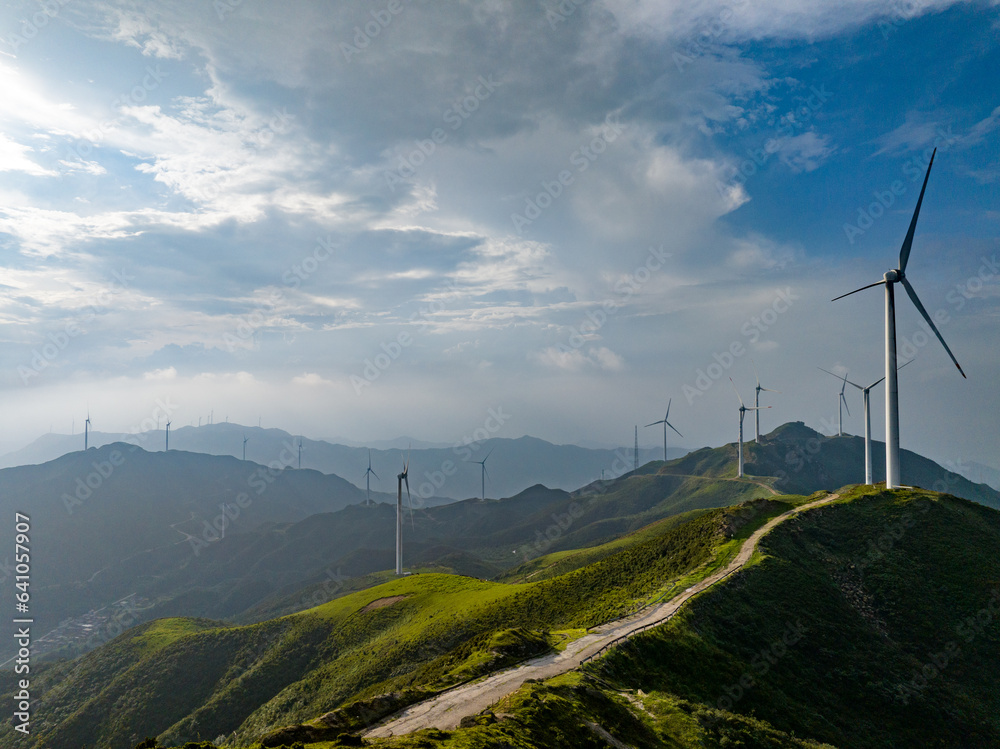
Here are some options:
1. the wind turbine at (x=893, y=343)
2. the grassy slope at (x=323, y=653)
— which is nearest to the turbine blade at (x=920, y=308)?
the wind turbine at (x=893, y=343)

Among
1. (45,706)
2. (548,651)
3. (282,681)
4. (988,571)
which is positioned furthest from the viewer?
(45,706)

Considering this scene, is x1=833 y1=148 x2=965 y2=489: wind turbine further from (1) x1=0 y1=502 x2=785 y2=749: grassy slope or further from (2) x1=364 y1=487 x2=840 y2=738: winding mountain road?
(2) x1=364 y1=487 x2=840 y2=738: winding mountain road

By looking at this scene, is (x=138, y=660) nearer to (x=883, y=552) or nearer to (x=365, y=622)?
(x=365, y=622)

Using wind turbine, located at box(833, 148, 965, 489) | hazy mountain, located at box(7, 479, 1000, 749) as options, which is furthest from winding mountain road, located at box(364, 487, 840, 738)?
wind turbine, located at box(833, 148, 965, 489)

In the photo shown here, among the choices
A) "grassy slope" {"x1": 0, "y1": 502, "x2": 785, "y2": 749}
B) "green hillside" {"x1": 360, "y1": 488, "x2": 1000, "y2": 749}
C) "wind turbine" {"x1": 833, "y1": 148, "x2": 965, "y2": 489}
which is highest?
"wind turbine" {"x1": 833, "y1": 148, "x2": 965, "y2": 489}

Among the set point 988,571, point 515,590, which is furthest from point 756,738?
point 988,571
